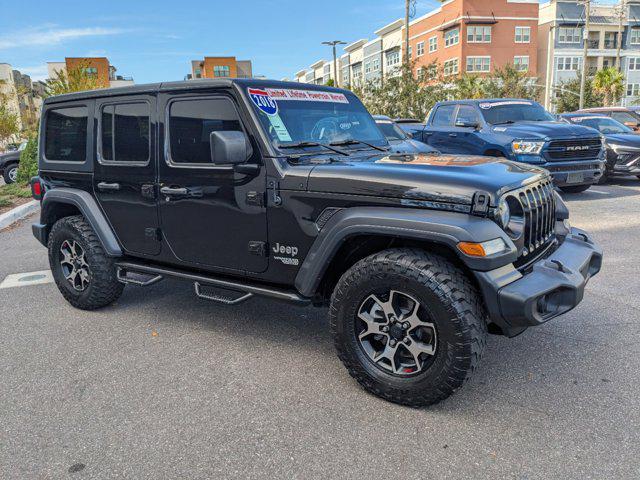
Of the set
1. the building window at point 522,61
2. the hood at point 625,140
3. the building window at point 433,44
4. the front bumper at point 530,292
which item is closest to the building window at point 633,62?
the building window at point 522,61

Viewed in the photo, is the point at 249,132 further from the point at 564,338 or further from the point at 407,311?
the point at 564,338

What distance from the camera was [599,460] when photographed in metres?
2.50

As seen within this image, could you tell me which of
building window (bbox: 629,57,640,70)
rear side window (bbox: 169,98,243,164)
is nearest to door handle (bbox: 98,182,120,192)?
rear side window (bbox: 169,98,243,164)

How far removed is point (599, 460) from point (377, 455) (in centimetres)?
103

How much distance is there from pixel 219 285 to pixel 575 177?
304 inches

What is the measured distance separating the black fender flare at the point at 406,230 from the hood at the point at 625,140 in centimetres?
1060

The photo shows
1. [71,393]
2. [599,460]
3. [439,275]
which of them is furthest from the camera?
[71,393]

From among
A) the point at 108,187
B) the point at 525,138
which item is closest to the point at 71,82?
the point at 525,138

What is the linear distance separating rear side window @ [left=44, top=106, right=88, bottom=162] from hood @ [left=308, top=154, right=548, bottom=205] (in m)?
2.42

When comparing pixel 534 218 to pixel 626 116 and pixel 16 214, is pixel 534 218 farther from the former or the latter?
pixel 626 116

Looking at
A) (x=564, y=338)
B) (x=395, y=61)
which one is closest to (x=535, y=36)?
(x=395, y=61)

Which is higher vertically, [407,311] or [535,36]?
[535,36]

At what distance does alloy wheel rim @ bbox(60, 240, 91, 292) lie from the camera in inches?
184

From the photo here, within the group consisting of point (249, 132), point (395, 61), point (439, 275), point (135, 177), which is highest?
point (395, 61)
